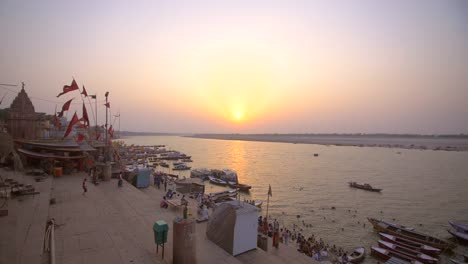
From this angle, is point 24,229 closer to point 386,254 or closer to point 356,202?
point 386,254

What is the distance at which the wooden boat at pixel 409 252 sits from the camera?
1586 cm

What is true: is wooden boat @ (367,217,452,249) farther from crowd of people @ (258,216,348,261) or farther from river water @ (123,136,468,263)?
crowd of people @ (258,216,348,261)

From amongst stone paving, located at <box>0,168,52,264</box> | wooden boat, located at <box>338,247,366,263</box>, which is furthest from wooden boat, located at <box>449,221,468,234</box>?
stone paving, located at <box>0,168,52,264</box>

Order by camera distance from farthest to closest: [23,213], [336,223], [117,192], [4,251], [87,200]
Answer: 1. [336,223]
2. [117,192]
3. [87,200]
4. [23,213]
5. [4,251]

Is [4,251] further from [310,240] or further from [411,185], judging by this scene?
[411,185]

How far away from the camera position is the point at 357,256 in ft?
54.5

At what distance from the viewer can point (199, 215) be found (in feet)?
43.0

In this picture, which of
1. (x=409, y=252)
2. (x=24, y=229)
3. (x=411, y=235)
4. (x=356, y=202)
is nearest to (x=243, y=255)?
(x=24, y=229)

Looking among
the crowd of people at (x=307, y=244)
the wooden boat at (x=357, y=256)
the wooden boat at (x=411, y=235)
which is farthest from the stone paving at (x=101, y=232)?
the wooden boat at (x=411, y=235)

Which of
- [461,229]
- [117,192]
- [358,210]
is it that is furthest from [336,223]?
[117,192]

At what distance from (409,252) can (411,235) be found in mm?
2737

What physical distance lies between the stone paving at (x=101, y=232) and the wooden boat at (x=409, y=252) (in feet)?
30.9

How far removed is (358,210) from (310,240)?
1182 centimetres

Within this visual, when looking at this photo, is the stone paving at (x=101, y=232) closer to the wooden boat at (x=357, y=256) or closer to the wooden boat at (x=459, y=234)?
the wooden boat at (x=357, y=256)
